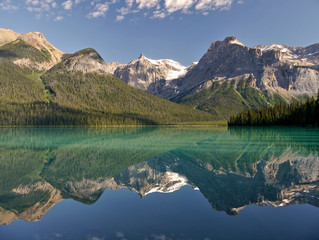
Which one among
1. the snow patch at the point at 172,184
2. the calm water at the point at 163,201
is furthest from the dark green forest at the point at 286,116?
the snow patch at the point at 172,184

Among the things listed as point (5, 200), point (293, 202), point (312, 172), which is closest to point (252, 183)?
point (293, 202)

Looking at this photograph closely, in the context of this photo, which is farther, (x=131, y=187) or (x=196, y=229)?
(x=131, y=187)

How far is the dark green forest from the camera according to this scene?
11298 centimetres

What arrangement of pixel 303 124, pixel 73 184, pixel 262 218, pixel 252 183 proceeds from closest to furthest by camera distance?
pixel 262 218 → pixel 252 183 → pixel 73 184 → pixel 303 124

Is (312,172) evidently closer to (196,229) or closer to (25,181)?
(196,229)

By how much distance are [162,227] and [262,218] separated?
524cm

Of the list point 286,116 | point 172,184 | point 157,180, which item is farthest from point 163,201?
point 286,116

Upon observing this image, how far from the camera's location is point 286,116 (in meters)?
128

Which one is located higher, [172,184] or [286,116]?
[286,116]

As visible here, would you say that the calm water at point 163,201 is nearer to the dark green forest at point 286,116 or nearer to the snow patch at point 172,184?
the snow patch at point 172,184

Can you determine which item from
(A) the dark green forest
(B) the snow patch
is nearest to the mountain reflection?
(B) the snow patch

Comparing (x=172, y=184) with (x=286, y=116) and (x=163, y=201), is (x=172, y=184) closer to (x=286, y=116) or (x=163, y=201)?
(x=163, y=201)

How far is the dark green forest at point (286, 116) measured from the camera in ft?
371

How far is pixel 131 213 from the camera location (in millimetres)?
13922
